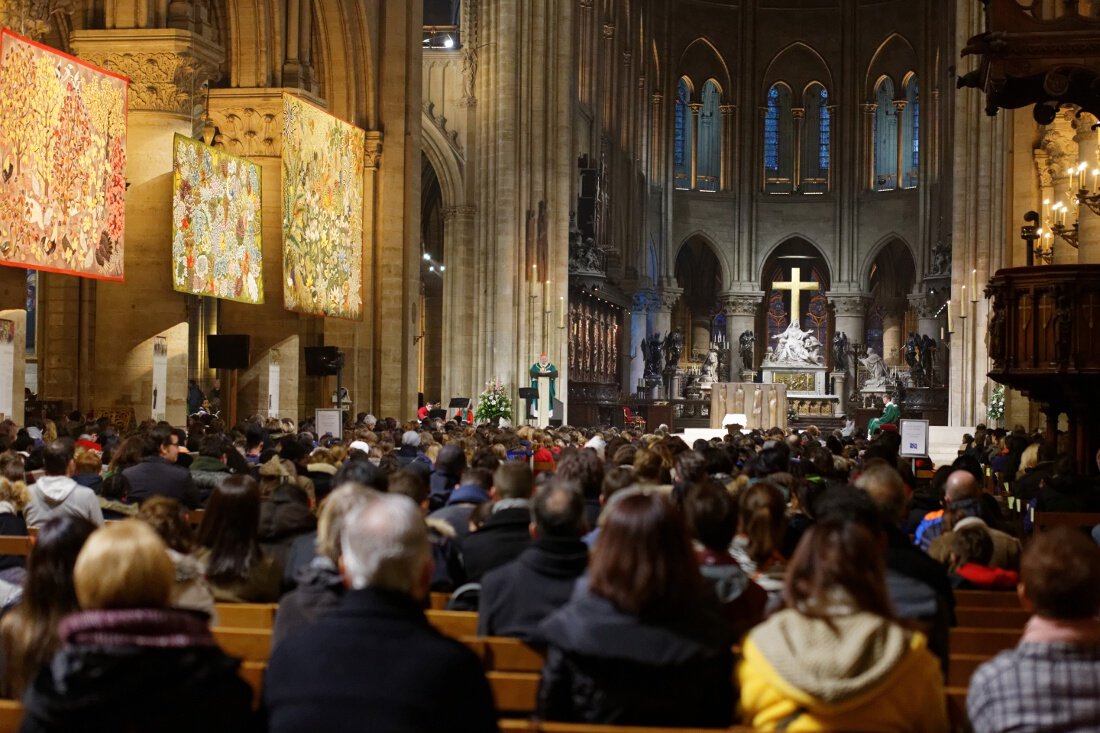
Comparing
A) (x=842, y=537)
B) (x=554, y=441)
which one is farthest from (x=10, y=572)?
(x=554, y=441)

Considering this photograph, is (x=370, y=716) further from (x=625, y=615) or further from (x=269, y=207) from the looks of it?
(x=269, y=207)

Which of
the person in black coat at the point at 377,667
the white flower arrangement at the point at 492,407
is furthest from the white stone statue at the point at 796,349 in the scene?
the person in black coat at the point at 377,667

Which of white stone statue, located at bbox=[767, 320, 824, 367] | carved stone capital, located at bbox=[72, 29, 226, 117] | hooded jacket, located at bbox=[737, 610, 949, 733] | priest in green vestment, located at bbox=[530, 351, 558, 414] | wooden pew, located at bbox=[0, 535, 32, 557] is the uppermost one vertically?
carved stone capital, located at bbox=[72, 29, 226, 117]

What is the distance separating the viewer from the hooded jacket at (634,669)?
3777mm

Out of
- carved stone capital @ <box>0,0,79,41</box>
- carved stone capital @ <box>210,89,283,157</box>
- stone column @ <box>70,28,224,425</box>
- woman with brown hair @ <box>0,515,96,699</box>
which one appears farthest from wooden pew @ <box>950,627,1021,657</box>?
carved stone capital @ <box>210,89,283,157</box>

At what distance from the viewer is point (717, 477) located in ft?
32.9

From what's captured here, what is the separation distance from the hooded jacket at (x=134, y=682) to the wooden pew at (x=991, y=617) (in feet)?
11.1

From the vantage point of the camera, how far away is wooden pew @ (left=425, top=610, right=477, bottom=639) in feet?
18.3

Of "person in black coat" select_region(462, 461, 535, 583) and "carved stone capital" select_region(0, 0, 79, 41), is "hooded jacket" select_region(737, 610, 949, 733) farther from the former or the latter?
"carved stone capital" select_region(0, 0, 79, 41)

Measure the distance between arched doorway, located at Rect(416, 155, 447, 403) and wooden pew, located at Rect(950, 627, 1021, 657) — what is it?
35.6 meters

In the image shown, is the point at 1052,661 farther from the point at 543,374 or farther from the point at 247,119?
the point at 543,374

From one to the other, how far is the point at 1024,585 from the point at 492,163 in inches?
1272

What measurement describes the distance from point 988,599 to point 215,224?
15.3m

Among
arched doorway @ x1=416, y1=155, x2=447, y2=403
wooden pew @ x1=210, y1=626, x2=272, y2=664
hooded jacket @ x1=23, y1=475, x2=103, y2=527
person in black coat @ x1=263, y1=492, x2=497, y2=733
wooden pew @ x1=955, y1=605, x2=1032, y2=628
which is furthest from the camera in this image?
arched doorway @ x1=416, y1=155, x2=447, y2=403
